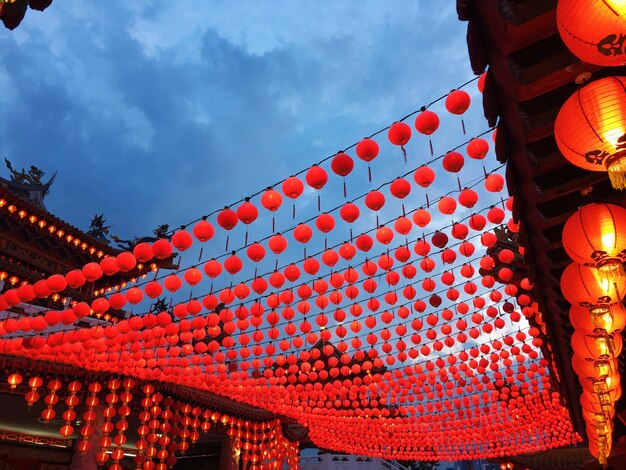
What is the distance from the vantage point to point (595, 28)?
2090 millimetres

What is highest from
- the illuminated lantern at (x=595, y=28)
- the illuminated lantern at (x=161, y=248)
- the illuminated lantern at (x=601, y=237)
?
the illuminated lantern at (x=161, y=248)

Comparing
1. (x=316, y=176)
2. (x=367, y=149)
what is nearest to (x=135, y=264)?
(x=316, y=176)

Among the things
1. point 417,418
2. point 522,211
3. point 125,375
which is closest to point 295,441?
point 417,418

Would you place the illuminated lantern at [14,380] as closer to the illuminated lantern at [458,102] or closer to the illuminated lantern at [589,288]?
the illuminated lantern at [458,102]

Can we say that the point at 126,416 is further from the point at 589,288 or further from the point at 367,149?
the point at 589,288

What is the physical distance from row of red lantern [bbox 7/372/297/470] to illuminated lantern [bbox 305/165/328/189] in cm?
892

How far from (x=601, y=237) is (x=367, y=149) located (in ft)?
9.21

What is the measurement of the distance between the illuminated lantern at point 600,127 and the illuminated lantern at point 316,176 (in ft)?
11.4

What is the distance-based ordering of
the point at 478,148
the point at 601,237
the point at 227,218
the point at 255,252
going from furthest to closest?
the point at 255,252 → the point at 227,218 → the point at 478,148 → the point at 601,237

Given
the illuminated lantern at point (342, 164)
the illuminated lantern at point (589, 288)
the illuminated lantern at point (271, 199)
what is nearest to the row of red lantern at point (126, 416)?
the illuminated lantern at point (271, 199)

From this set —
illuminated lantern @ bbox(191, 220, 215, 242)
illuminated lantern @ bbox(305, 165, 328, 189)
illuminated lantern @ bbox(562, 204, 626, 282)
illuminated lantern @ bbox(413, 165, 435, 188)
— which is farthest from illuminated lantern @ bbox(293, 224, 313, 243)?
illuminated lantern @ bbox(562, 204, 626, 282)

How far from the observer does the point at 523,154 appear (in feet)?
12.3

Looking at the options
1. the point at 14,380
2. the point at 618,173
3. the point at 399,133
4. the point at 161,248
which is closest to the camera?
the point at 618,173

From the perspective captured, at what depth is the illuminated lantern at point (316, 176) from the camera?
578 centimetres
